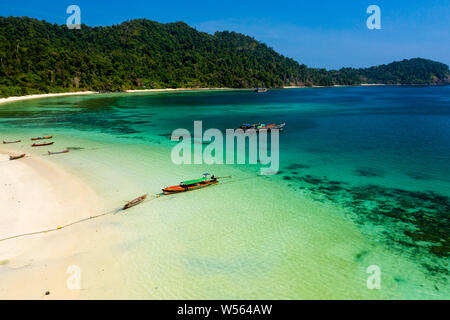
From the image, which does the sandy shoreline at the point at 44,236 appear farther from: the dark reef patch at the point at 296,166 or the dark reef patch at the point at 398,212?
the dark reef patch at the point at 296,166

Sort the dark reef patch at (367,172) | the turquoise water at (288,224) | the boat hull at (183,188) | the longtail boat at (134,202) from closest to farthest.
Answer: the turquoise water at (288,224)
the longtail boat at (134,202)
the boat hull at (183,188)
the dark reef patch at (367,172)

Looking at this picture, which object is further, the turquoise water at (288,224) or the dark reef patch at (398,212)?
the dark reef patch at (398,212)

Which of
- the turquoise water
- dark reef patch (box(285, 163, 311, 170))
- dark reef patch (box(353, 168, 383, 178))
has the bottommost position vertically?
the turquoise water

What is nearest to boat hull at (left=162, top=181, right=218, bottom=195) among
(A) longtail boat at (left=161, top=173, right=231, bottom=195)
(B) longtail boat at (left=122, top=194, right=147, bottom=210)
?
(A) longtail boat at (left=161, top=173, right=231, bottom=195)

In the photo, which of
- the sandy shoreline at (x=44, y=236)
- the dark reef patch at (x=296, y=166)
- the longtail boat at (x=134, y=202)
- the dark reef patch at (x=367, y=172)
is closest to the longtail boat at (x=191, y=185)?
the longtail boat at (x=134, y=202)

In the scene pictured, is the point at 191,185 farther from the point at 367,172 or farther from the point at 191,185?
the point at 367,172

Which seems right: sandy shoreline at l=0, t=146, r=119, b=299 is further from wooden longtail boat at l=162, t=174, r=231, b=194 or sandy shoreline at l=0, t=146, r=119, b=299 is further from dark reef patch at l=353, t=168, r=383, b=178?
dark reef patch at l=353, t=168, r=383, b=178

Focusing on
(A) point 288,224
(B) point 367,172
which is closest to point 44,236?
(A) point 288,224

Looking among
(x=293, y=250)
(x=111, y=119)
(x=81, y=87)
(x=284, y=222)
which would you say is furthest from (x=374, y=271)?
(x=81, y=87)
